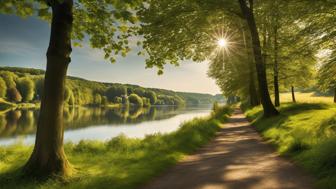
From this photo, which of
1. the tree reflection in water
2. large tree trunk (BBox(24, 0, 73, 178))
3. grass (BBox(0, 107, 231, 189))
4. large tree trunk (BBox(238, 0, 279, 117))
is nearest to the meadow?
grass (BBox(0, 107, 231, 189))

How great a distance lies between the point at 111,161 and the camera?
9.41 meters

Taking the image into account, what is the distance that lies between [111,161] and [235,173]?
13.5 ft

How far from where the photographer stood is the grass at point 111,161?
22.6ft

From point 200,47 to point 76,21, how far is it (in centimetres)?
1231

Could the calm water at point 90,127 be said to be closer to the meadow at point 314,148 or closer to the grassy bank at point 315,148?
the meadow at point 314,148

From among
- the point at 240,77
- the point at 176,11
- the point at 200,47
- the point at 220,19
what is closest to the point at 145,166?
the point at 176,11

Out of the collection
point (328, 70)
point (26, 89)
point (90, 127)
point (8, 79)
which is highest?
point (8, 79)

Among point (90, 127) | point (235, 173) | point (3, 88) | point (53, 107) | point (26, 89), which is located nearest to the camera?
point (53, 107)

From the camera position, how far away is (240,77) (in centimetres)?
3478

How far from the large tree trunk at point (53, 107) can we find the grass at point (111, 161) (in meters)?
0.42

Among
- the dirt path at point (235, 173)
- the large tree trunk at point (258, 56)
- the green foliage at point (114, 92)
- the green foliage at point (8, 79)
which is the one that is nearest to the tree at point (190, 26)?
the large tree trunk at point (258, 56)

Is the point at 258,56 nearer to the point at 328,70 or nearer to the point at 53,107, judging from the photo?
the point at 328,70

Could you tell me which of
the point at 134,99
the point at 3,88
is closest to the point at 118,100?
the point at 134,99

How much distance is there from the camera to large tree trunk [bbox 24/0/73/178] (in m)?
7.20
